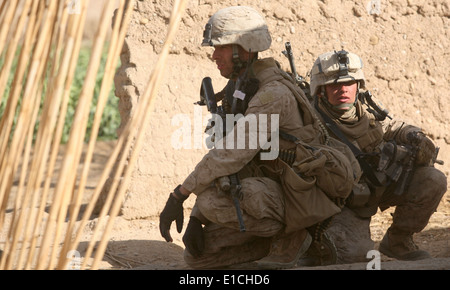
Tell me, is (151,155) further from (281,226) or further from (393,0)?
(393,0)

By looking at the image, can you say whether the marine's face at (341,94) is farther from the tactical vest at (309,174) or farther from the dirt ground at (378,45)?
the dirt ground at (378,45)

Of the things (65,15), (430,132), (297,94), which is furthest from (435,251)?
(65,15)

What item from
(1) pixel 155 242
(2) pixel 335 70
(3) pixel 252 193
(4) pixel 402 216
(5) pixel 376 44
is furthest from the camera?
(5) pixel 376 44

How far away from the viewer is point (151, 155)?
15.9 feet

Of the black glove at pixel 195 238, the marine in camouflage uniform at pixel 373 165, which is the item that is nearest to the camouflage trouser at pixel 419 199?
the marine in camouflage uniform at pixel 373 165

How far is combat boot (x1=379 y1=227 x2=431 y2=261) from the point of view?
4129 mm

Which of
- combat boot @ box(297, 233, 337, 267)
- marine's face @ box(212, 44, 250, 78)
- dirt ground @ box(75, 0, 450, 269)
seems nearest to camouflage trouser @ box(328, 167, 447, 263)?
combat boot @ box(297, 233, 337, 267)

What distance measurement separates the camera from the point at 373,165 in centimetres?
415

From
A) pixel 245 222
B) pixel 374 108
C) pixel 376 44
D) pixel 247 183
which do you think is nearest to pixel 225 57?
pixel 247 183

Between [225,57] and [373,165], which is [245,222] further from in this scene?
[373,165]

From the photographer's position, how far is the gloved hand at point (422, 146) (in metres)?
4.12

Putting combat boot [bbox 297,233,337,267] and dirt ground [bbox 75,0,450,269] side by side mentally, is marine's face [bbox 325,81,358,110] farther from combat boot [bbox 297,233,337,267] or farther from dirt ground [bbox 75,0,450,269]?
dirt ground [bbox 75,0,450,269]

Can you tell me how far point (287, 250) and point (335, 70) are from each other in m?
1.11
